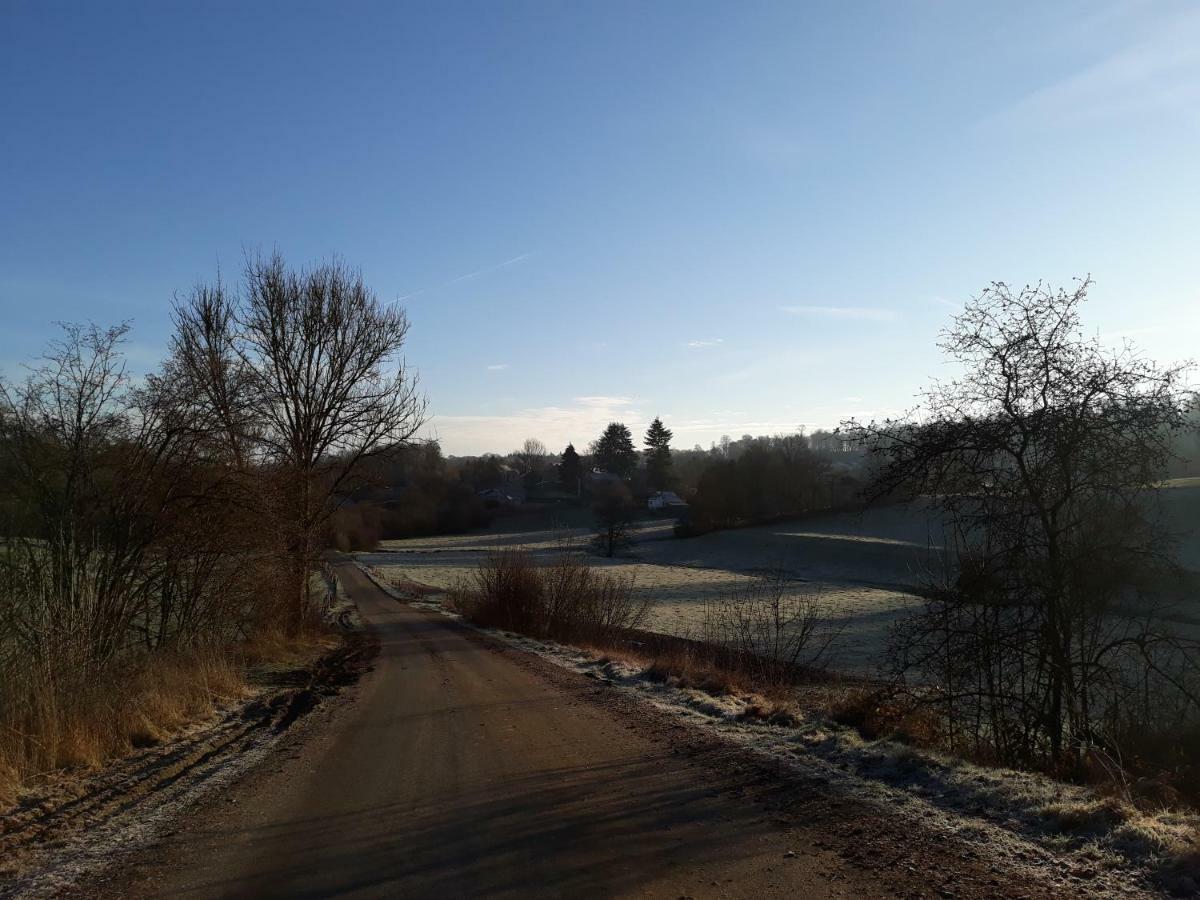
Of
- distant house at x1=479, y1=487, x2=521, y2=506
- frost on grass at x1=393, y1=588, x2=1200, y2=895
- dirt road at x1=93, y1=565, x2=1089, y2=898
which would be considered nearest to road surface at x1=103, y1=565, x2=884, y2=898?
dirt road at x1=93, y1=565, x2=1089, y2=898

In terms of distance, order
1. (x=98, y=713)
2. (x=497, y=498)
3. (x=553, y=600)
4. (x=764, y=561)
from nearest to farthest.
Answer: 1. (x=98, y=713)
2. (x=553, y=600)
3. (x=764, y=561)
4. (x=497, y=498)

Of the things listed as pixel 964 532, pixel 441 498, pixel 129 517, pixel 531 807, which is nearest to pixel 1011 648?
pixel 964 532

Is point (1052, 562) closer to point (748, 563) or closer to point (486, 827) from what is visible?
point (486, 827)

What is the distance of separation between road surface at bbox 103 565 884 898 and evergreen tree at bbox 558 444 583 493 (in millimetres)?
131164

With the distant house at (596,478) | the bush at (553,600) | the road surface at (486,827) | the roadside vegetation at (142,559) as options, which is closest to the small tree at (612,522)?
the distant house at (596,478)

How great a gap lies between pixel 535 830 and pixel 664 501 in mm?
114444

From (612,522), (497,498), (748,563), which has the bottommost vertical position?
(748,563)

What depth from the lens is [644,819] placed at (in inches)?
238

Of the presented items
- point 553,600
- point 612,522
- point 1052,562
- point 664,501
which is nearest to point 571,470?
point 664,501

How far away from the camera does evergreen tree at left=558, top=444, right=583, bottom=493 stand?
464 feet

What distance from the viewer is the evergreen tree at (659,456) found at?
122750mm

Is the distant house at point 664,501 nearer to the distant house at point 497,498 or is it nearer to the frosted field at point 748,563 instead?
the frosted field at point 748,563

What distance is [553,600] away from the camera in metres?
25.3

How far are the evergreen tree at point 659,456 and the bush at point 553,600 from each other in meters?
94.5
